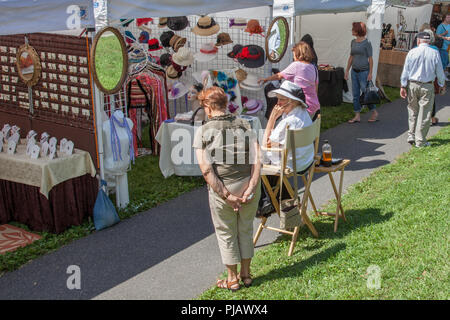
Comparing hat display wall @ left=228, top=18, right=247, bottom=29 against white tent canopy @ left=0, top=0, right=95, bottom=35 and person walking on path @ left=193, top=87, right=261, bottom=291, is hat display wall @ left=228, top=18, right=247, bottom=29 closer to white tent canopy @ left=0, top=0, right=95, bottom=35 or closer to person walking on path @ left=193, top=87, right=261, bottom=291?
white tent canopy @ left=0, top=0, right=95, bottom=35

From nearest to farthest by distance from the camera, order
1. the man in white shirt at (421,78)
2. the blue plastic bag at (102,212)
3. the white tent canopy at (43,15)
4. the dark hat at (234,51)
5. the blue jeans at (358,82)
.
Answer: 1. the white tent canopy at (43,15)
2. the blue plastic bag at (102,212)
3. the man in white shirt at (421,78)
4. the dark hat at (234,51)
5. the blue jeans at (358,82)

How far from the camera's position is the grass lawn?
378 cm

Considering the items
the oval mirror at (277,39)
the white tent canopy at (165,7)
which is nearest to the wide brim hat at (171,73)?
the oval mirror at (277,39)

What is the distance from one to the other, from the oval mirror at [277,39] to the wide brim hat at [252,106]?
67cm

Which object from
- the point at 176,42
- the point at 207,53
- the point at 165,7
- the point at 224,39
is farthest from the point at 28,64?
the point at 224,39

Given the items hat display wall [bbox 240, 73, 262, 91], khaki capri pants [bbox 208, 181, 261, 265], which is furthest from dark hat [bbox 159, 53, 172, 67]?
khaki capri pants [bbox 208, 181, 261, 265]

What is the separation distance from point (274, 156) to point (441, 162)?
3288 millimetres

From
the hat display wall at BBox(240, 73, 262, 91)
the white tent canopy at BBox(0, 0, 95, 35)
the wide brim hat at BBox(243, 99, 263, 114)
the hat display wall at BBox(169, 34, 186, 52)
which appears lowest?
the wide brim hat at BBox(243, 99, 263, 114)

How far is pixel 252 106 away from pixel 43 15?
147 inches

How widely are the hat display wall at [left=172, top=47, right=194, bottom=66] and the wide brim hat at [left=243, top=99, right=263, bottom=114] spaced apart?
1181 mm

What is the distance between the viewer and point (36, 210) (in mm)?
5281

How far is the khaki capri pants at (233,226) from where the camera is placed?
12.5ft

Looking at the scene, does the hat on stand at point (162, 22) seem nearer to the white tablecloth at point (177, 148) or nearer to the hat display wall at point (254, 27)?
the hat display wall at point (254, 27)
